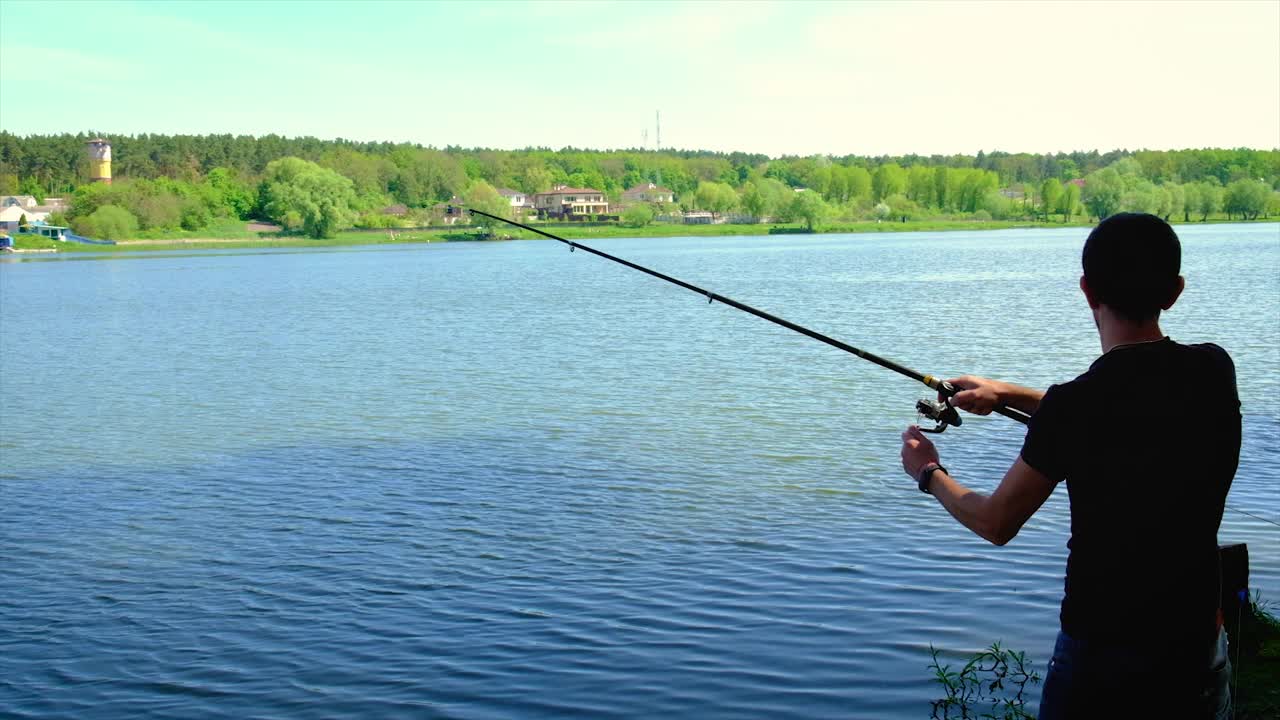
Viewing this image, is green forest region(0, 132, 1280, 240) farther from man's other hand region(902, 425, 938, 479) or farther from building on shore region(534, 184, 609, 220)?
man's other hand region(902, 425, 938, 479)

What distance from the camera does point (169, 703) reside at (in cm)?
598

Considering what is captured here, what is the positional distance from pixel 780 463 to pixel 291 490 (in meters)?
4.60

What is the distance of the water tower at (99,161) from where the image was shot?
5802 inches

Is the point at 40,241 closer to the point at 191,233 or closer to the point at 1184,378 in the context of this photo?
the point at 191,233

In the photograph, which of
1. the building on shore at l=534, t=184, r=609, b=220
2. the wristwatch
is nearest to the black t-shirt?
the wristwatch

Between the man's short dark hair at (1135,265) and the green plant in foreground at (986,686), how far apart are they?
3.24m

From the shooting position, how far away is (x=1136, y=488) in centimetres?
246

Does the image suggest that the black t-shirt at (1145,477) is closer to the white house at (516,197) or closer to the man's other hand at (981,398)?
the man's other hand at (981,398)

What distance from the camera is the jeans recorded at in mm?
2514

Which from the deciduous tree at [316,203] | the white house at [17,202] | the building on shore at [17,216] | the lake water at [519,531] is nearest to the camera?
the lake water at [519,531]

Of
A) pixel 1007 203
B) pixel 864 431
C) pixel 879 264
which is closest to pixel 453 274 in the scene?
pixel 879 264

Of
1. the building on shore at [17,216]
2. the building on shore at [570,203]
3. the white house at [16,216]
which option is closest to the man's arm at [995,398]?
the building on shore at [17,216]

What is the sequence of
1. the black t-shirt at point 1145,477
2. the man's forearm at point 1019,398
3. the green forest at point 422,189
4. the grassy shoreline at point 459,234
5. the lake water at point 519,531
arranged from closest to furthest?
the black t-shirt at point 1145,477 → the man's forearm at point 1019,398 → the lake water at point 519,531 → the grassy shoreline at point 459,234 → the green forest at point 422,189

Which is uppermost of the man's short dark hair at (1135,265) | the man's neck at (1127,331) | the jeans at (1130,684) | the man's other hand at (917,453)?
the man's short dark hair at (1135,265)
